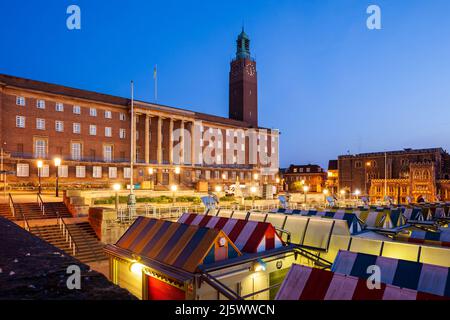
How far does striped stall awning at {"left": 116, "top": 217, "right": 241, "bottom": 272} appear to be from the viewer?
8258mm

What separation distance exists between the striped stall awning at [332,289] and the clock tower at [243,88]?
3433 inches

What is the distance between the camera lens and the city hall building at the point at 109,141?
48531 mm

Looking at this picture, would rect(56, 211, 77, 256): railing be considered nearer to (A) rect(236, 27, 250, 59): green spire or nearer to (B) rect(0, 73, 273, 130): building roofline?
(B) rect(0, 73, 273, 130): building roofline

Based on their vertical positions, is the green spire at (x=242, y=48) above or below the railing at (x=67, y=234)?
above

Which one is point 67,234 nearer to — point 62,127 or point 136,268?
point 136,268

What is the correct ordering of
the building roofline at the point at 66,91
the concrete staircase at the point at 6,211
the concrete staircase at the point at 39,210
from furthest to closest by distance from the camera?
the building roofline at the point at 66,91, the concrete staircase at the point at 39,210, the concrete staircase at the point at 6,211

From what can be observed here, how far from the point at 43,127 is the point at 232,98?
59626 millimetres

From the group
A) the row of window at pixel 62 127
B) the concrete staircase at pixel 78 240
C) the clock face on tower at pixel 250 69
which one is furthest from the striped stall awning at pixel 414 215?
the clock face on tower at pixel 250 69

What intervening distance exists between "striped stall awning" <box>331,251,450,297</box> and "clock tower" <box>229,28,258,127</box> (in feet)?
280

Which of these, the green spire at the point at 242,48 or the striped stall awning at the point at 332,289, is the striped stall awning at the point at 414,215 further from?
the green spire at the point at 242,48

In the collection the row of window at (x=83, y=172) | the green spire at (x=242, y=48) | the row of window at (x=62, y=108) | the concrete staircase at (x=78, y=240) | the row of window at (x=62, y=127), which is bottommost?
the concrete staircase at (x=78, y=240)

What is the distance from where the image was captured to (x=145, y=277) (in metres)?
9.28

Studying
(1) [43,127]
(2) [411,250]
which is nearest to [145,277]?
(2) [411,250]

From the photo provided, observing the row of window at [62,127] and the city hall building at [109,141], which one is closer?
the city hall building at [109,141]
